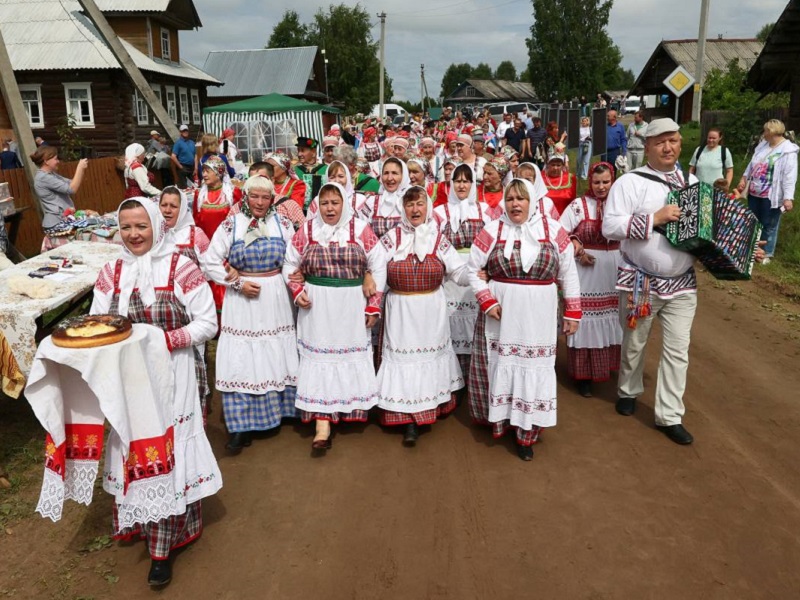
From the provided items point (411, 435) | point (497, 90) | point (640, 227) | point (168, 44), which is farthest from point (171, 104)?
point (497, 90)

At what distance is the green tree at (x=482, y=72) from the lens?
154750mm

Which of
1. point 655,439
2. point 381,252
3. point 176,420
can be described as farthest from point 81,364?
point 655,439

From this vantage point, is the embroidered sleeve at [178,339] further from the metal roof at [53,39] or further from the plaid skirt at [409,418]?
the metal roof at [53,39]

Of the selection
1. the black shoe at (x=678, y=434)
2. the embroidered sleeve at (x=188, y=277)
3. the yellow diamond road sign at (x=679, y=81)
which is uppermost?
the yellow diamond road sign at (x=679, y=81)

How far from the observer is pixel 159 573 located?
346cm

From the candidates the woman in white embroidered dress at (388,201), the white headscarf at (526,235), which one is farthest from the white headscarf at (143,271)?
the woman in white embroidered dress at (388,201)

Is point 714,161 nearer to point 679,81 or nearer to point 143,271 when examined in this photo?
point 679,81

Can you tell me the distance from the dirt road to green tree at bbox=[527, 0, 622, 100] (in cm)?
6327

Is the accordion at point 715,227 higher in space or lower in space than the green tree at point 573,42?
lower

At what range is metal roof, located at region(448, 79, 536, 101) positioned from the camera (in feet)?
294

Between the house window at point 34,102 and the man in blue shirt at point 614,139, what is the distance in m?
18.7

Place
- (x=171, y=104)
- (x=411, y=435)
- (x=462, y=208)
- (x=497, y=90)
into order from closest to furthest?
(x=411, y=435) < (x=462, y=208) < (x=171, y=104) < (x=497, y=90)

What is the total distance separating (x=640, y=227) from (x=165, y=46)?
27170 millimetres

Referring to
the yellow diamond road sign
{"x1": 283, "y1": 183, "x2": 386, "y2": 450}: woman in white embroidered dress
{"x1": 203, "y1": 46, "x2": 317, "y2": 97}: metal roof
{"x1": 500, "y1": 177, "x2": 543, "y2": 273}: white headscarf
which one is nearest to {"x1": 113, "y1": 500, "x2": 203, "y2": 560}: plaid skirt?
{"x1": 283, "y1": 183, "x2": 386, "y2": 450}: woman in white embroidered dress
